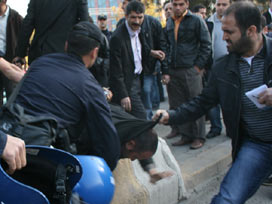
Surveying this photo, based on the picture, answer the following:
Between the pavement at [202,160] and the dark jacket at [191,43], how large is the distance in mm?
1132

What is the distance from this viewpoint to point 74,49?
9.06 feet

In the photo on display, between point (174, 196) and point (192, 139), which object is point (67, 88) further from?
point (192, 139)

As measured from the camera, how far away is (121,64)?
4.64 m

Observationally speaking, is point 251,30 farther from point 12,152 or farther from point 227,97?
point 12,152

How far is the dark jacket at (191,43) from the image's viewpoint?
5089 mm

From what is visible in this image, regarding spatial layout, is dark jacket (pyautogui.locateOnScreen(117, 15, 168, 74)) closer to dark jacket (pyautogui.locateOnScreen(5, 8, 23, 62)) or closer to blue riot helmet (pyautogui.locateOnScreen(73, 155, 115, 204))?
dark jacket (pyautogui.locateOnScreen(5, 8, 23, 62))

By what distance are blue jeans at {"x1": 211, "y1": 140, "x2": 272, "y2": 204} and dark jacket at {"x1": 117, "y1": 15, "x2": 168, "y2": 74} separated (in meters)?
2.56

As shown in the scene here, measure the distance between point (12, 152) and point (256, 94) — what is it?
1.56 meters

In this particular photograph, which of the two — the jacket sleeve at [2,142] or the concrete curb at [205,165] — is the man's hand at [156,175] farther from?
the jacket sleeve at [2,142]

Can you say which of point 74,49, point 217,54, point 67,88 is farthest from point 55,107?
point 217,54

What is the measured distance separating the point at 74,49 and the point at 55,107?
552mm

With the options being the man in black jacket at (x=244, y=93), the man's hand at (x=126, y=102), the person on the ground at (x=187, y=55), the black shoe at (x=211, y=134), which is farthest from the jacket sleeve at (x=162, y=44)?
the man in black jacket at (x=244, y=93)

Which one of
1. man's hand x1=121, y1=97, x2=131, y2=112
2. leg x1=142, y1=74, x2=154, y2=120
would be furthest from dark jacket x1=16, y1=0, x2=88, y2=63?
leg x1=142, y1=74, x2=154, y2=120

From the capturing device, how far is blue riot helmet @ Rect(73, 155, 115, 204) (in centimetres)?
207
